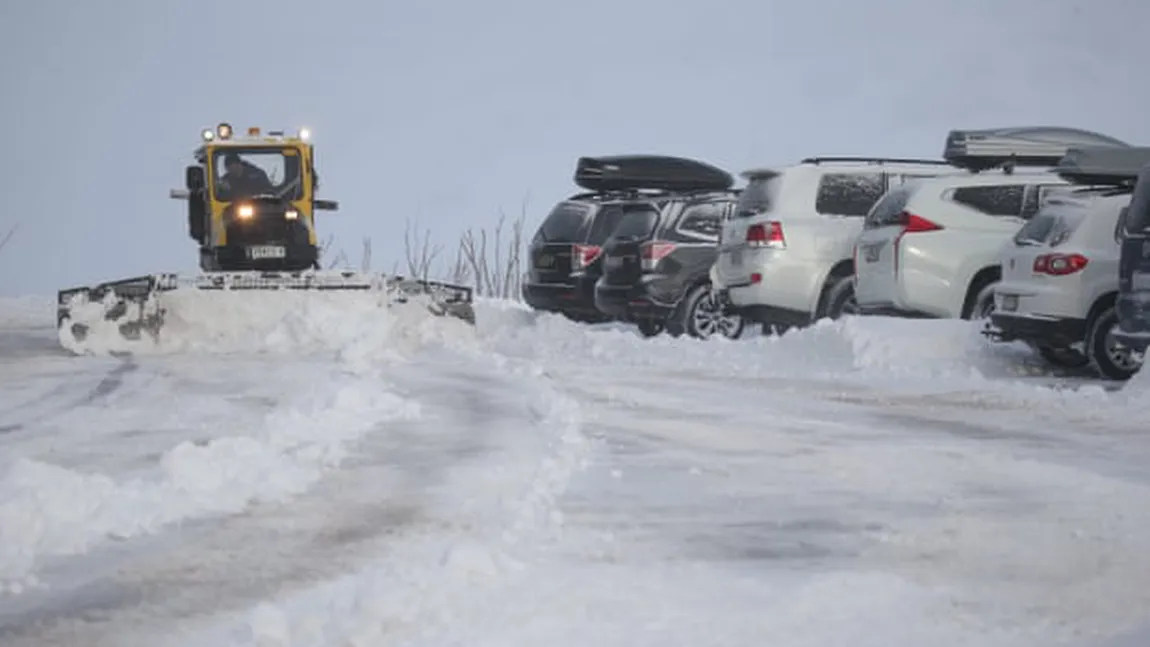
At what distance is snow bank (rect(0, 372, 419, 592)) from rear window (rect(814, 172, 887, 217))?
9331 millimetres

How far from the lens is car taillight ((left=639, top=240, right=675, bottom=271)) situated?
19.8m

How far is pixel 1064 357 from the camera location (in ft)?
50.7

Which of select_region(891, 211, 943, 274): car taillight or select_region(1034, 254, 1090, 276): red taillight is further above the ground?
select_region(891, 211, 943, 274): car taillight

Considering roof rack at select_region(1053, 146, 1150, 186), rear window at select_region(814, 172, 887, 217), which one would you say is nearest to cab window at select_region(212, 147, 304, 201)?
rear window at select_region(814, 172, 887, 217)

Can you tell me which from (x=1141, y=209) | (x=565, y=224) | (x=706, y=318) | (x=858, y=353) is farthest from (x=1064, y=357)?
(x=565, y=224)

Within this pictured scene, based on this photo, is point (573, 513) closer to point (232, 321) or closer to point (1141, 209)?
point (1141, 209)

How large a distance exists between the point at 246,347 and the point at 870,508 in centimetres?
1162

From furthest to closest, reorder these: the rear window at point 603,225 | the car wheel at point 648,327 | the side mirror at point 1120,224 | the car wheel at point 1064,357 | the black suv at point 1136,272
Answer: the rear window at point 603,225 < the car wheel at point 648,327 < the car wheel at point 1064,357 < the side mirror at point 1120,224 < the black suv at point 1136,272

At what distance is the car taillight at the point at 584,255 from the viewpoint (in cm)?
2147

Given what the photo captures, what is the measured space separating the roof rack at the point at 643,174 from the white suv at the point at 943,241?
8295mm

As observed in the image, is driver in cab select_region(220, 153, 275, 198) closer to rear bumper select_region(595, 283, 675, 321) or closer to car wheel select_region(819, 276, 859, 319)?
rear bumper select_region(595, 283, 675, 321)

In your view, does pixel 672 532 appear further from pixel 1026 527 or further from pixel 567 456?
pixel 567 456

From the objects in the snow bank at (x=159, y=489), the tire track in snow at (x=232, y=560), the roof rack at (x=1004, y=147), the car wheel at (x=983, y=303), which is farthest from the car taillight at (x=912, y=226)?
the tire track in snow at (x=232, y=560)

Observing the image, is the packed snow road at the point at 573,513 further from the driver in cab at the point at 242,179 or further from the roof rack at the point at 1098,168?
the driver in cab at the point at 242,179
